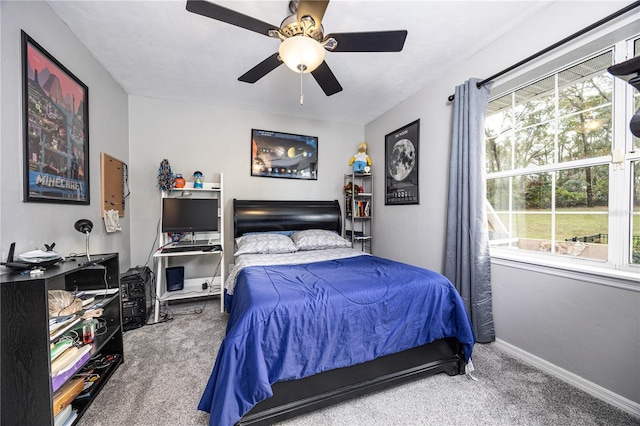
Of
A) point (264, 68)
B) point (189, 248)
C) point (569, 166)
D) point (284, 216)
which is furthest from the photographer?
point (284, 216)

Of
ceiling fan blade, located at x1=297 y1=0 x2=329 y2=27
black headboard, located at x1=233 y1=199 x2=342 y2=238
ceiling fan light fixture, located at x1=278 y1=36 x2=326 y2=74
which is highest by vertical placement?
ceiling fan blade, located at x1=297 y1=0 x2=329 y2=27

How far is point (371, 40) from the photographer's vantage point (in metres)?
1.61

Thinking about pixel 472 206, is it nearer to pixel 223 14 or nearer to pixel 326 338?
pixel 326 338

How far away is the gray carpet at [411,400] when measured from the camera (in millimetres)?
1424

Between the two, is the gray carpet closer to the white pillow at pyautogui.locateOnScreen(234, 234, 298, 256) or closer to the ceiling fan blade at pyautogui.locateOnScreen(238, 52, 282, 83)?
the white pillow at pyautogui.locateOnScreen(234, 234, 298, 256)

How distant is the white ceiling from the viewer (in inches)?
71.6

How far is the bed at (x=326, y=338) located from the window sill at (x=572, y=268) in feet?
2.49

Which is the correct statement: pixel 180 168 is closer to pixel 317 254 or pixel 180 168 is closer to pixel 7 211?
pixel 7 211

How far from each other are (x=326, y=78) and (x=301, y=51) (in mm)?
594

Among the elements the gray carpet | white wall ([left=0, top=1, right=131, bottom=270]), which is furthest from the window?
white wall ([left=0, top=1, right=131, bottom=270])

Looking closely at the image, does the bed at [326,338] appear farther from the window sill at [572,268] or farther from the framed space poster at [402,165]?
the framed space poster at [402,165]

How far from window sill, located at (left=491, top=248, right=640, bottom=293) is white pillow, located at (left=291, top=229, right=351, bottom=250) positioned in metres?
1.72

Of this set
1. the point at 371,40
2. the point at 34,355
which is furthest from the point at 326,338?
the point at 371,40

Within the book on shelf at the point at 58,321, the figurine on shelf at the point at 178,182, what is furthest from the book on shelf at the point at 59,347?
the figurine on shelf at the point at 178,182
